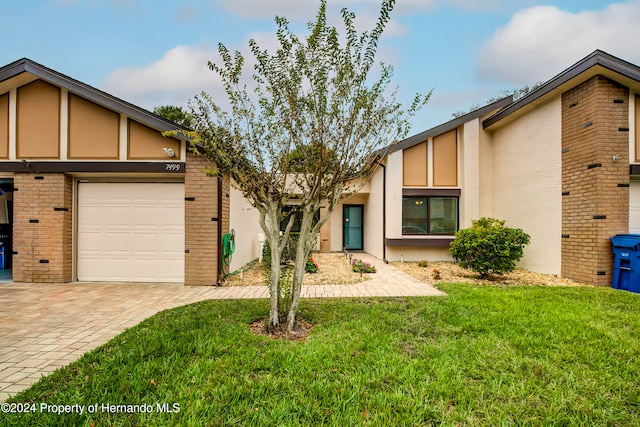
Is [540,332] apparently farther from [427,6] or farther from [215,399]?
[427,6]

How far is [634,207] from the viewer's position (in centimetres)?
751

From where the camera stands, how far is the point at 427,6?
879 cm

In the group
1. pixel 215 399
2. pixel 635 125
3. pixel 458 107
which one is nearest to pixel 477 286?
pixel 635 125

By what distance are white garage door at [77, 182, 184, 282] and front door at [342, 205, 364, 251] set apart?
8.80m

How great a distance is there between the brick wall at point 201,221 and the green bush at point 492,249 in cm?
633

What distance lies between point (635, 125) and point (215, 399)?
34.6 ft

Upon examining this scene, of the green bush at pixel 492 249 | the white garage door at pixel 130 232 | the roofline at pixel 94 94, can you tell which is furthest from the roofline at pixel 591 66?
the white garage door at pixel 130 232

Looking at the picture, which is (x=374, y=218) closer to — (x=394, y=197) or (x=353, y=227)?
(x=394, y=197)

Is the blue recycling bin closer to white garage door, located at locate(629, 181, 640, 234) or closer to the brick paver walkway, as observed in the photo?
white garage door, located at locate(629, 181, 640, 234)

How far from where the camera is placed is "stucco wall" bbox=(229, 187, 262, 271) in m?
8.73

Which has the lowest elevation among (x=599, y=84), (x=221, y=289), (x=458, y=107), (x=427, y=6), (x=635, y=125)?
(x=221, y=289)

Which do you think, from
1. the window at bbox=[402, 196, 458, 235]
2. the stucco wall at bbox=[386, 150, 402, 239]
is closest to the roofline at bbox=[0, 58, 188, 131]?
the stucco wall at bbox=[386, 150, 402, 239]

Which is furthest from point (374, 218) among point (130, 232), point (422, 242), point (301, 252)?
point (301, 252)

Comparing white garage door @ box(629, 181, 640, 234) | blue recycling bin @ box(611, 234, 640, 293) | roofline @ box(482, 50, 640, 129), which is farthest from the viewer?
white garage door @ box(629, 181, 640, 234)
